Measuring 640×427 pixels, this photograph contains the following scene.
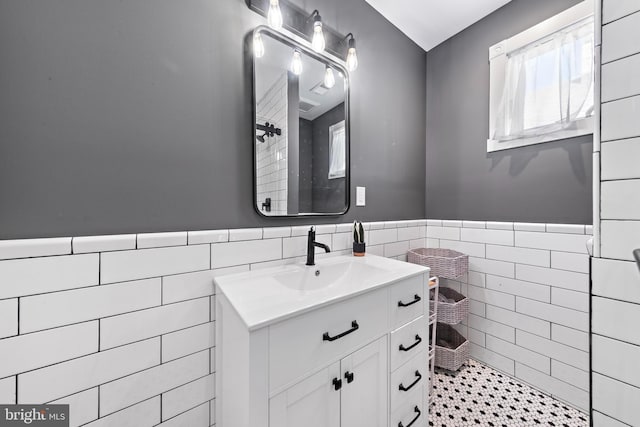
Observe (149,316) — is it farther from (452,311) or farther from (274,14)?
(452,311)

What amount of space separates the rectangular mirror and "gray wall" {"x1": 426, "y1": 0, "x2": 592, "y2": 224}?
37.9 inches

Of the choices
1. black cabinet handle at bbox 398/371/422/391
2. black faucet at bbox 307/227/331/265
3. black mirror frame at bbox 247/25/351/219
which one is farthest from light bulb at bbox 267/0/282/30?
black cabinet handle at bbox 398/371/422/391

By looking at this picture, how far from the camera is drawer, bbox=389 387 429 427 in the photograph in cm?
101

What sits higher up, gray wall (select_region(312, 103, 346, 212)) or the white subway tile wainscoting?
gray wall (select_region(312, 103, 346, 212))

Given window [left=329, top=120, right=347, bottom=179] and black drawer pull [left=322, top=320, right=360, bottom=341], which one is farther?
window [left=329, top=120, right=347, bottom=179]

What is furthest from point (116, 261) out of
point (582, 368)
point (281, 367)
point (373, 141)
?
point (582, 368)

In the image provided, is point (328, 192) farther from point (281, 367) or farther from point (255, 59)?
point (281, 367)

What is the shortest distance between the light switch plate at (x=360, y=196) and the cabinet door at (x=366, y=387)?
0.83m

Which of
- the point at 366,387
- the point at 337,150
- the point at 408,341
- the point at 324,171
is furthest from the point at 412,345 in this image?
the point at 337,150

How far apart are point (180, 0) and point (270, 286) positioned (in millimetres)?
1178

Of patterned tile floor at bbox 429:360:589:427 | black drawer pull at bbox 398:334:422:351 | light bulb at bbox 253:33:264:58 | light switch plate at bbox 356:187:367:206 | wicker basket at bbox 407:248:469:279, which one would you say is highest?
light bulb at bbox 253:33:264:58

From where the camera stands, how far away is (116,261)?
0.78m

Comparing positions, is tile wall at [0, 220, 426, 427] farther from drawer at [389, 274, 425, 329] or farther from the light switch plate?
the light switch plate

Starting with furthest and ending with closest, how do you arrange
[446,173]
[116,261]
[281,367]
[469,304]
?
[446,173]
[469,304]
[116,261]
[281,367]
